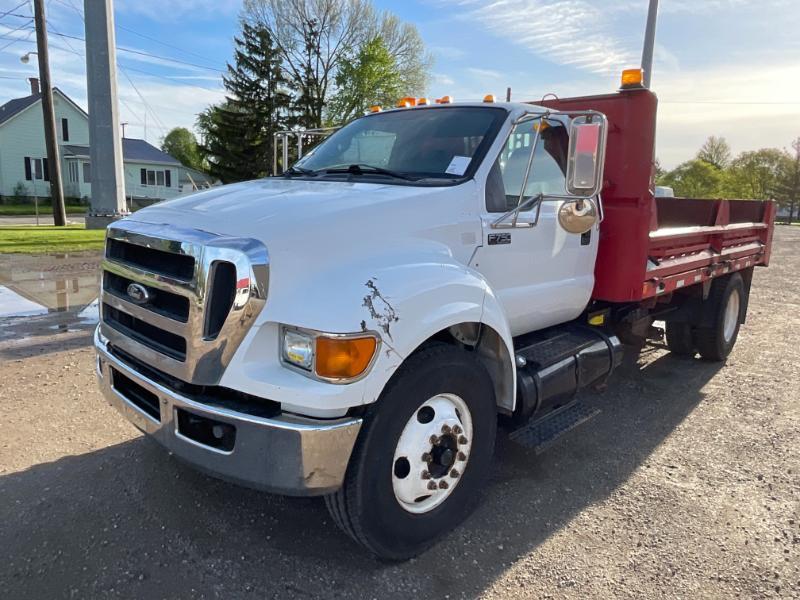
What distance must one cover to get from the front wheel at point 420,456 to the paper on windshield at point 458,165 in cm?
102

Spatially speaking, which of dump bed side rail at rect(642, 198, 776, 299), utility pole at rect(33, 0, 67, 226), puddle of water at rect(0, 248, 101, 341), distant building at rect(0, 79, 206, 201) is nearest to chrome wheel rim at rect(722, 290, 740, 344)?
dump bed side rail at rect(642, 198, 776, 299)

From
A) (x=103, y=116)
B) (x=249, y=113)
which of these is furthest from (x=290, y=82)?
(x=103, y=116)

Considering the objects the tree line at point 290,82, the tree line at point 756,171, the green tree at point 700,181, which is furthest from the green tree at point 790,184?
the tree line at point 290,82

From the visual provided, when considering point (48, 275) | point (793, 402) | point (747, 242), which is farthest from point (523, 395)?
point (48, 275)

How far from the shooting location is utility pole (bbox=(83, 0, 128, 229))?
589 inches

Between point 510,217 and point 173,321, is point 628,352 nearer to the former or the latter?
point 510,217

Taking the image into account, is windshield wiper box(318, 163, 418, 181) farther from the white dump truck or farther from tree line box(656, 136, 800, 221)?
tree line box(656, 136, 800, 221)

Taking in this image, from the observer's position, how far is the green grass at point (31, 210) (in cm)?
3100

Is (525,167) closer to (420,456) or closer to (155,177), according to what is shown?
(420,456)

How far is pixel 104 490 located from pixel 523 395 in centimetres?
245

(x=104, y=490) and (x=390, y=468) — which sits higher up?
(x=390, y=468)

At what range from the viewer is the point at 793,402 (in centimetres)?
520

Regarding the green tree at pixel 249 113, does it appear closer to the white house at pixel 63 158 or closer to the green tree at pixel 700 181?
the white house at pixel 63 158

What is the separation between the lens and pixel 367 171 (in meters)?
3.43
